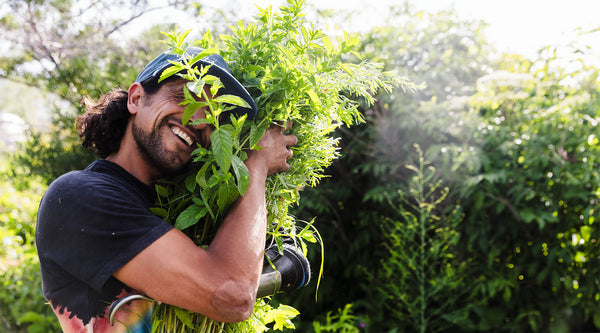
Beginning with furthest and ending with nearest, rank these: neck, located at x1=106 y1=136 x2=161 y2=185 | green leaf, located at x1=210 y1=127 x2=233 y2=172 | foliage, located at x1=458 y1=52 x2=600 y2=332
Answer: foliage, located at x1=458 y1=52 x2=600 y2=332
neck, located at x1=106 y1=136 x2=161 y2=185
green leaf, located at x1=210 y1=127 x2=233 y2=172

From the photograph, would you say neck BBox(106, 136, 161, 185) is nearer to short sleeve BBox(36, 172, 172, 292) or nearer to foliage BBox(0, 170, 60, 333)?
short sleeve BBox(36, 172, 172, 292)

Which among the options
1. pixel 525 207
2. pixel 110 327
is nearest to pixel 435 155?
pixel 525 207

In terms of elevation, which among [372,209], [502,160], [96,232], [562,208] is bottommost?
[372,209]

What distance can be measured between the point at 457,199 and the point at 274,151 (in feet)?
8.97

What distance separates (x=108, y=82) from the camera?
486cm

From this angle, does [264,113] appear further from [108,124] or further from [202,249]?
[108,124]

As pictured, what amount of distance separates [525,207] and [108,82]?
4.25m

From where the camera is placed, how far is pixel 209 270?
1081mm

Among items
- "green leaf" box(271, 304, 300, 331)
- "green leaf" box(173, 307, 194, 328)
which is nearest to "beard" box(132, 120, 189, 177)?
"green leaf" box(173, 307, 194, 328)

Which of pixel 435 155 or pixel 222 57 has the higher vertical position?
pixel 222 57

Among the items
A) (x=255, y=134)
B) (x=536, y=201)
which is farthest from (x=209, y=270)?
(x=536, y=201)

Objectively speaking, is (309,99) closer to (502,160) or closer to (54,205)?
(54,205)

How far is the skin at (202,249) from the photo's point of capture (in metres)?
1.07

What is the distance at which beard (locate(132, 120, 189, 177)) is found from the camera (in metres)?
1.27
